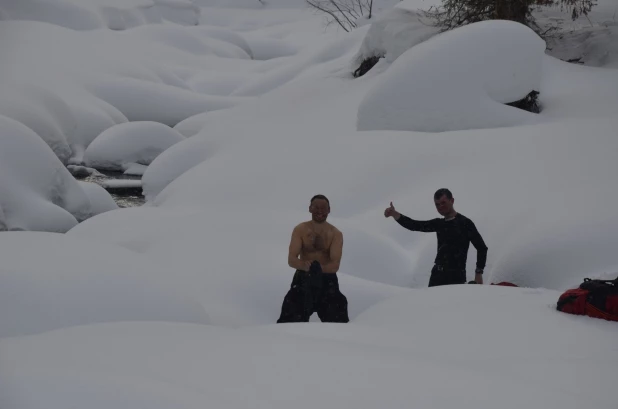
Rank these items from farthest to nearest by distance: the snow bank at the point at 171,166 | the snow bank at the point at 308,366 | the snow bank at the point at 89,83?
the snow bank at the point at 89,83, the snow bank at the point at 171,166, the snow bank at the point at 308,366

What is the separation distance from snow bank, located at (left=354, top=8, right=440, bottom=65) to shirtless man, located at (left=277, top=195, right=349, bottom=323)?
7.64 m

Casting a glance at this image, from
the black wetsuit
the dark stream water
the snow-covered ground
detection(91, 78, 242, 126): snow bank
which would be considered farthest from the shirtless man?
detection(91, 78, 242, 126): snow bank

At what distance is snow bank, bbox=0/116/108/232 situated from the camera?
9055mm

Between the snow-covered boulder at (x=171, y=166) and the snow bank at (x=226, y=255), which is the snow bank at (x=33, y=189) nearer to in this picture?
the snow-covered boulder at (x=171, y=166)

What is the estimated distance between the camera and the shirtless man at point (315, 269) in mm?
4504

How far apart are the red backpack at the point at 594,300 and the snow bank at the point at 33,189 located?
6.86 meters

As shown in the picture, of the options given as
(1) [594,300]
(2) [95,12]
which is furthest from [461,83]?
(2) [95,12]

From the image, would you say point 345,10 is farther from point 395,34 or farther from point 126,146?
point 395,34

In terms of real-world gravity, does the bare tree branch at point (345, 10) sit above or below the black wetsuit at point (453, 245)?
above

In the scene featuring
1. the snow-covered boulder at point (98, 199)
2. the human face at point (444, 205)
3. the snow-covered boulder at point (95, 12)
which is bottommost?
the human face at point (444, 205)

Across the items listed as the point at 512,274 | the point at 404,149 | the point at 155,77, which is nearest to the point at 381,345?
the point at 512,274

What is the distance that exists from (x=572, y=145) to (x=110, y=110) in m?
11.7

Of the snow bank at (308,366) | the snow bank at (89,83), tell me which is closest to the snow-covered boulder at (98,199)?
the snow bank at (89,83)

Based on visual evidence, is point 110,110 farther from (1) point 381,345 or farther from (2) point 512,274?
(1) point 381,345
